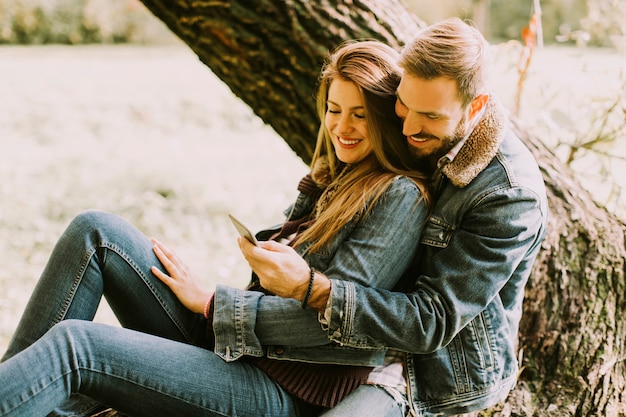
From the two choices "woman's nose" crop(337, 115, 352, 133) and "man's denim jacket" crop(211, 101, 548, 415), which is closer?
"man's denim jacket" crop(211, 101, 548, 415)

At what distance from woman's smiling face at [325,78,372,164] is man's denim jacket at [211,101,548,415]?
0.32m

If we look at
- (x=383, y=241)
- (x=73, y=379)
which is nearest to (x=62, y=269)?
(x=73, y=379)

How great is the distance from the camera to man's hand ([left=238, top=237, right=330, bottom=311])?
5.81 ft

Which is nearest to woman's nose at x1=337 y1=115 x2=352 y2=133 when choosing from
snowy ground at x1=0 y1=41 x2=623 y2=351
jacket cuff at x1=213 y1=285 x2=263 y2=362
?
jacket cuff at x1=213 y1=285 x2=263 y2=362

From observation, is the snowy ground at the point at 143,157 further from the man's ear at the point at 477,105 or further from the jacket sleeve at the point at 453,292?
the jacket sleeve at the point at 453,292

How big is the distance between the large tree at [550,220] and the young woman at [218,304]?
55 centimetres

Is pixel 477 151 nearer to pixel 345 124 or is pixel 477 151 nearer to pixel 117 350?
pixel 345 124

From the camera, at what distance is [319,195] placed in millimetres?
2297

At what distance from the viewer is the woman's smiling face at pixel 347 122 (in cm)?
202

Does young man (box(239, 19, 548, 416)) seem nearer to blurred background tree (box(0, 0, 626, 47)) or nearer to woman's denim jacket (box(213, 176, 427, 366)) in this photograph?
woman's denim jacket (box(213, 176, 427, 366))

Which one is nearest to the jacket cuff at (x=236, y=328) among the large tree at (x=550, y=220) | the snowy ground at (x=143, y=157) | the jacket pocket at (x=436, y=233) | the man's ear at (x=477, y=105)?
the jacket pocket at (x=436, y=233)

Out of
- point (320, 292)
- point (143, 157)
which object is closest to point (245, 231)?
point (320, 292)

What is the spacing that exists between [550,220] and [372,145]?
0.89 m

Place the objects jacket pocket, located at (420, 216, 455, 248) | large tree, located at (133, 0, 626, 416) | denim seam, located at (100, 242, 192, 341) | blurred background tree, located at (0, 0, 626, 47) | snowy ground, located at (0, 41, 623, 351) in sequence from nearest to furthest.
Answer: jacket pocket, located at (420, 216, 455, 248) → denim seam, located at (100, 242, 192, 341) → large tree, located at (133, 0, 626, 416) → snowy ground, located at (0, 41, 623, 351) → blurred background tree, located at (0, 0, 626, 47)
